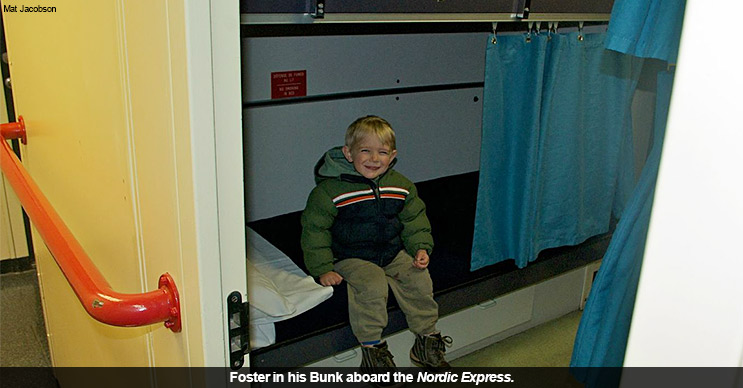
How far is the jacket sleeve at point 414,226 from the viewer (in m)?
2.50

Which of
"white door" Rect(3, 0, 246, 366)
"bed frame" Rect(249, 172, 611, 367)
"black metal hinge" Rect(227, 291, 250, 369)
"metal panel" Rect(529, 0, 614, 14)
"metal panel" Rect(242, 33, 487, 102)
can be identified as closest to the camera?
"white door" Rect(3, 0, 246, 366)

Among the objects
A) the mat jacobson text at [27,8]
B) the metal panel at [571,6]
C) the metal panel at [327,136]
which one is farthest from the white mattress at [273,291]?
the metal panel at [571,6]

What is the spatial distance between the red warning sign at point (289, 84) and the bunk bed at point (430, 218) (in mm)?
30

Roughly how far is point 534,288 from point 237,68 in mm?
2394

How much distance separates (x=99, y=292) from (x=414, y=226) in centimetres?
166

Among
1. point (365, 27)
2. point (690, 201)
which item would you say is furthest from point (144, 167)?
point (365, 27)

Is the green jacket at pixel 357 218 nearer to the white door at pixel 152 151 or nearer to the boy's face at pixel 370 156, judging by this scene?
the boy's face at pixel 370 156

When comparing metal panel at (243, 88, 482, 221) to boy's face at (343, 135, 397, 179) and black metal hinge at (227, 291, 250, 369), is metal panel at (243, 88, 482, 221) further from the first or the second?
black metal hinge at (227, 291, 250, 369)

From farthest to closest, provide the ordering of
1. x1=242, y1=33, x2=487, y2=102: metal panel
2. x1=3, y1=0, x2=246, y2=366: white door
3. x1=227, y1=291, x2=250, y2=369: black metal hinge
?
1. x1=242, y1=33, x2=487, y2=102: metal panel
2. x1=227, y1=291, x2=250, y2=369: black metal hinge
3. x1=3, y1=0, x2=246, y2=366: white door

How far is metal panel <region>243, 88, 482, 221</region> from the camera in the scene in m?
2.69

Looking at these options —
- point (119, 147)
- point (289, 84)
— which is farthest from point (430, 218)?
point (119, 147)

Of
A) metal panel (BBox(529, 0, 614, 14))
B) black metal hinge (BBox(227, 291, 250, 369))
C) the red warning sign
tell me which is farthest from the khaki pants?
black metal hinge (BBox(227, 291, 250, 369))

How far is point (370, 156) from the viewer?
2375 mm

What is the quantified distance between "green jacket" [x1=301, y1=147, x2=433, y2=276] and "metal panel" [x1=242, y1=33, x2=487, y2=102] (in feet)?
1.50
